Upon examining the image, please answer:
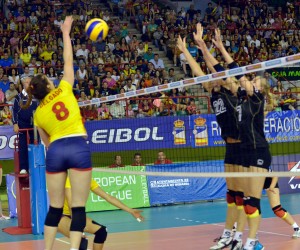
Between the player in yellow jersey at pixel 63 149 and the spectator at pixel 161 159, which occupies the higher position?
the player in yellow jersey at pixel 63 149

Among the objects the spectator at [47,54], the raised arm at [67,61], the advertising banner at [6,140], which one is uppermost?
the spectator at [47,54]

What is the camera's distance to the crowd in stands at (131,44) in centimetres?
2092

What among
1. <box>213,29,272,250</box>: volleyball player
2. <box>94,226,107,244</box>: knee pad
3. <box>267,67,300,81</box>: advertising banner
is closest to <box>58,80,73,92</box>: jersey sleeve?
<box>94,226,107,244</box>: knee pad

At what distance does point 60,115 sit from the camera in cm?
761

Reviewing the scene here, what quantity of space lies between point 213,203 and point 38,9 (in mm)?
12435

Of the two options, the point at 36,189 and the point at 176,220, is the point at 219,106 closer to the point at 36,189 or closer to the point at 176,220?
the point at 36,189

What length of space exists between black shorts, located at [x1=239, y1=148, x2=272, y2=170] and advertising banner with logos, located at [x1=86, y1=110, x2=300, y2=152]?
850 cm

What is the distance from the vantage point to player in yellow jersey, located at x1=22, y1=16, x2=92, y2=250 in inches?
297

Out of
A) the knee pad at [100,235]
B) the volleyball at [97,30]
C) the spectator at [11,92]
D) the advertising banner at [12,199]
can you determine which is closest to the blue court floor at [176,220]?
the advertising banner at [12,199]

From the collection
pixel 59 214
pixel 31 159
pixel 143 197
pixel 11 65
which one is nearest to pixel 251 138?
pixel 59 214

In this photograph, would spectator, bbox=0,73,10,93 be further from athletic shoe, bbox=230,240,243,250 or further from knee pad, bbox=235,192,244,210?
athletic shoe, bbox=230,240,243,250

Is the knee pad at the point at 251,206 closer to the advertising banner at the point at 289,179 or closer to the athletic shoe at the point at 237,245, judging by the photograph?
the athletic shoe at the point at 237,245

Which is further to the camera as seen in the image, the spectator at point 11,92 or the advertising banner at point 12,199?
the spectator at point 11,92

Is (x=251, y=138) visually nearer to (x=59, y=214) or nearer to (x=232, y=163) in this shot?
(x=232, y=163)
